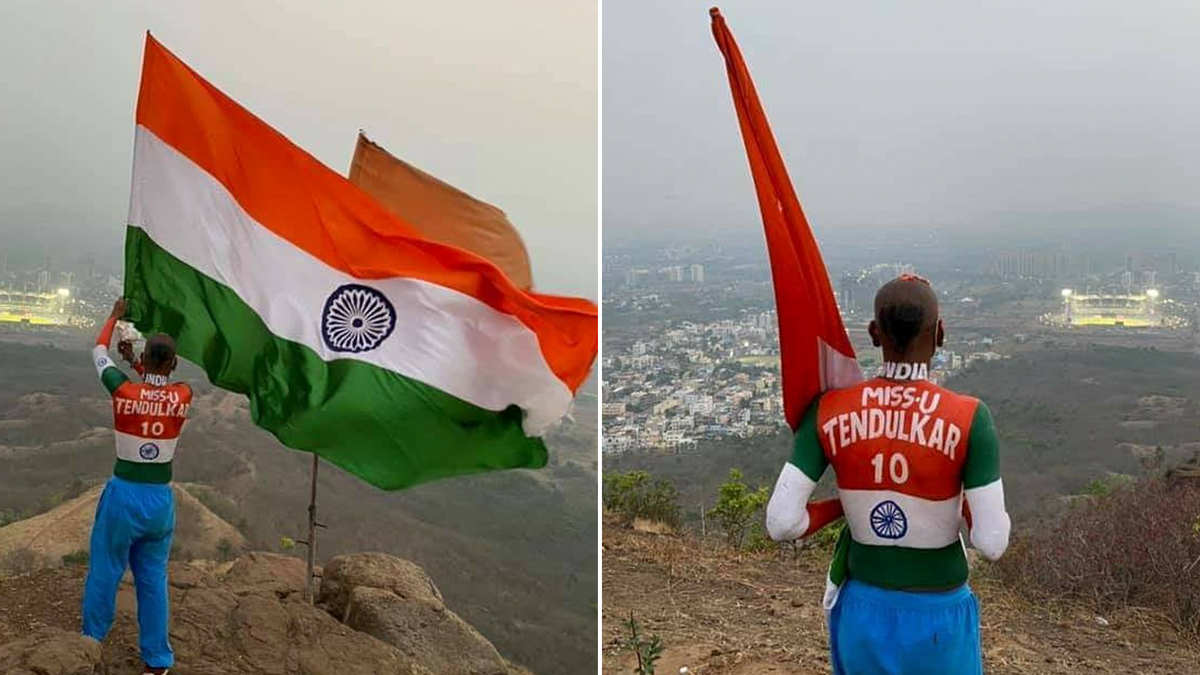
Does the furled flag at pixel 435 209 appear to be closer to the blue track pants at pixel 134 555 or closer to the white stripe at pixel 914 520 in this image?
the blue track pants at pixel 134 555

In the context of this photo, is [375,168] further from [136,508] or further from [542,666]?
[542,666]

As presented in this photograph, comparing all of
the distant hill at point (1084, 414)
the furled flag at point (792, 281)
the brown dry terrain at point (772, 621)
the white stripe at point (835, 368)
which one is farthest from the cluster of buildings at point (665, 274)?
the white stripe at point (835, 368)

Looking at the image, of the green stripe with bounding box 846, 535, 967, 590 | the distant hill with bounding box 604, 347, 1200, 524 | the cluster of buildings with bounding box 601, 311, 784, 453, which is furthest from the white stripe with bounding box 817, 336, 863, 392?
the cluster of buildings with bounding box 601, 311, 784, 453

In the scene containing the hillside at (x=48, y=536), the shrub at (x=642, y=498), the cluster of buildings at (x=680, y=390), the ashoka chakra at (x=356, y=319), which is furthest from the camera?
the shrub at (x=642, y=498)

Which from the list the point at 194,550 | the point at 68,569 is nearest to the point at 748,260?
the point at 194,550

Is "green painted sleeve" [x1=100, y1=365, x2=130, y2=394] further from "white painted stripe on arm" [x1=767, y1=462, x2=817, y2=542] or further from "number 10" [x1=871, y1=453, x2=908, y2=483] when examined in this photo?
"number 10" [x1=871, y1=453, x2=908, y2=483]

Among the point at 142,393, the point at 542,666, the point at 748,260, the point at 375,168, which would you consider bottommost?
the point at 542,666
